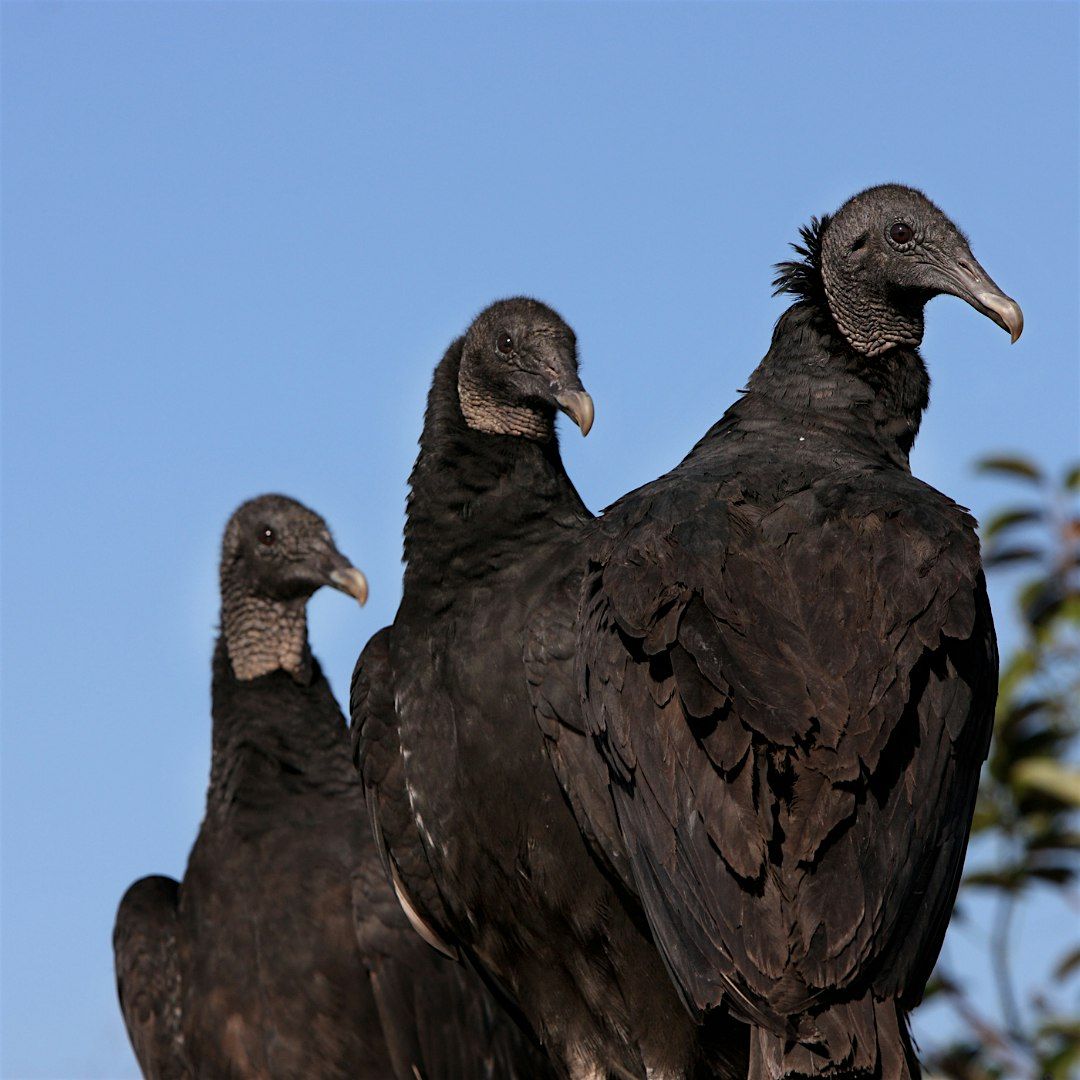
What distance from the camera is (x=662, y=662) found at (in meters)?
3.51

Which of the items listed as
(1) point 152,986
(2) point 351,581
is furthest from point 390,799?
(2) point 351,581

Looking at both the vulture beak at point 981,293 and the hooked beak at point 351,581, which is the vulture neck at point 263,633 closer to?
the hooked beak at point 351,581

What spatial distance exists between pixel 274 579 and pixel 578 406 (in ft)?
6.76

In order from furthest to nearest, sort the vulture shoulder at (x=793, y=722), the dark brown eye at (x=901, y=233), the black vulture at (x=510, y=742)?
1. the dark brown eye at (x=901, y=233)
2. the black vulture at (x=510, y=742)
3. the vulture shoulder at (x=793, y=722)

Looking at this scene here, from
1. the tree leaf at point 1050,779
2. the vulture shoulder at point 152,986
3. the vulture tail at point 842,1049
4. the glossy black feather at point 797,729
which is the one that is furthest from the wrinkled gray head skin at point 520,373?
the tree leaf at point 1050,779

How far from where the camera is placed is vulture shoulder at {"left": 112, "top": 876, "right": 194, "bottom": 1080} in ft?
18.4

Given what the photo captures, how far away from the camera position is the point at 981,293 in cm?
420

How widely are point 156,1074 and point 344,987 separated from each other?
794mm

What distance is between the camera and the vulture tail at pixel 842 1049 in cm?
314

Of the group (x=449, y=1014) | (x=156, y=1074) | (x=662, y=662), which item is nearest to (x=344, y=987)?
(x=449, y=1014)

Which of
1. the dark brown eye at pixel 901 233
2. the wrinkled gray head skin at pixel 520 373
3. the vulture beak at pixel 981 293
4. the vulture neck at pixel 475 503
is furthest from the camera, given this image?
the wrinkled gray head skin at pixel 520 373

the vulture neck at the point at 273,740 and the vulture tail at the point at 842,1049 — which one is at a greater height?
the vulture neck at the point at 273,740

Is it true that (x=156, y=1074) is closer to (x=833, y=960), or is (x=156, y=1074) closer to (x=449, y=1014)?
(x=449, y=1014)

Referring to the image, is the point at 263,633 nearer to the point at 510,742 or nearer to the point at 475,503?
the point at 475,503
